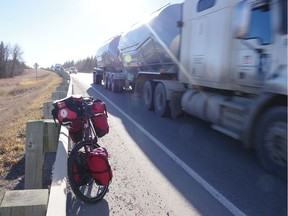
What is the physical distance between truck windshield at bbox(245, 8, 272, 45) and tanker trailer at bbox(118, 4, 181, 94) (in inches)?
177

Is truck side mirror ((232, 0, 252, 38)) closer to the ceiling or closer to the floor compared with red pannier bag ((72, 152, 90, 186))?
closer to the ceiling

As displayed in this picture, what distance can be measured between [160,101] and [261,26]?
5.46 meters

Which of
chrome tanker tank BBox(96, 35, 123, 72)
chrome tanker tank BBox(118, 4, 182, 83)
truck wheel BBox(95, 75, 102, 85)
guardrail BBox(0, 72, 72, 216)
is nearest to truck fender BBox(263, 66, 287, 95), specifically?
guardrail BBox(0, 72, 72, 216)

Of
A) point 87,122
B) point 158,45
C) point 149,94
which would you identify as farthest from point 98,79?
point 87,122

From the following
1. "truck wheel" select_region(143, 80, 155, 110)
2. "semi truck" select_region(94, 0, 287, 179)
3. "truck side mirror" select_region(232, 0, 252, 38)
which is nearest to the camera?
"semi truck" select_region(94, 0, 287, 179)

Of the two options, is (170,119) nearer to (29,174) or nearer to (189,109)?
(189,109)

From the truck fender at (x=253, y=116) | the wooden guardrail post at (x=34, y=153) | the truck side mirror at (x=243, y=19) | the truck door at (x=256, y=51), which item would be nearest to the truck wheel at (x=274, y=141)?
the truck fender at (x=253, y=116)

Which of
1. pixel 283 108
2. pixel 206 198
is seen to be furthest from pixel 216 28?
pixel 206 198

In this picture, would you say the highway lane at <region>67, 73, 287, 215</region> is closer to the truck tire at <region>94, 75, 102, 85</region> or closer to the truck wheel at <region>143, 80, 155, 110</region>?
the truck wheel at <region>143, 80, 155, 110</region>

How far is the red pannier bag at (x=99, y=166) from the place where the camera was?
13.6 ft

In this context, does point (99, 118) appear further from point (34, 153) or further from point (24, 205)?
point (24, 205)

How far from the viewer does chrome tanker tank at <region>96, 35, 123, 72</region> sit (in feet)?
67.8

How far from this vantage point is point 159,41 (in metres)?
11.2

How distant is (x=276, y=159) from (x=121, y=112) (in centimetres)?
728
